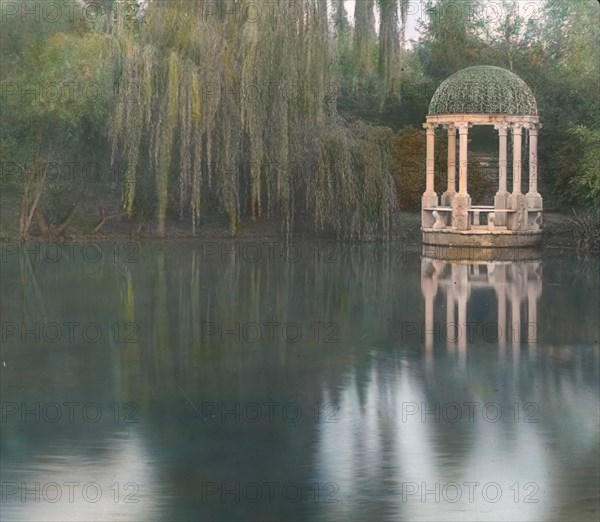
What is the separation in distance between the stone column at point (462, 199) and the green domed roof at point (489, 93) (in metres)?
0.60

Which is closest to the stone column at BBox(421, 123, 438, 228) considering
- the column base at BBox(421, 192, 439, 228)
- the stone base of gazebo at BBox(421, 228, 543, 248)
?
the column base at BBox(421, 192, 439, 228)

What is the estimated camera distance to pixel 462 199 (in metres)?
29.0

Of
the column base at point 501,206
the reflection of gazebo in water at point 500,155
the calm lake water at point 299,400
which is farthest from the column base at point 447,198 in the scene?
the calm lake water at point 299,400

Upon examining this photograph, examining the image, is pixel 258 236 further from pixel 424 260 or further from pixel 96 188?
pixel 424 260

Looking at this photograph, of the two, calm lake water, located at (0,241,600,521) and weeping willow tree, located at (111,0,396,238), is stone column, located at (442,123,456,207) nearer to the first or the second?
weeping willow tree, located at (111,0,396,238)

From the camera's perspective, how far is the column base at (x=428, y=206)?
30062mm

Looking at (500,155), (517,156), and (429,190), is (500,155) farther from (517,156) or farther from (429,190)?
(429,190)

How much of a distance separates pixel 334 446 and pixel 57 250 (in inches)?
787

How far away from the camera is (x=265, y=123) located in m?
29.3

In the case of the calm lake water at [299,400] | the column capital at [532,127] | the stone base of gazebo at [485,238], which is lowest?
the calm lake water at [299,400]

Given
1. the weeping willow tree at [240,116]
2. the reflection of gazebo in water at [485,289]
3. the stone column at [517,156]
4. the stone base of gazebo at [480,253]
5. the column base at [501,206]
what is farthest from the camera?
the stone column at [517,156]

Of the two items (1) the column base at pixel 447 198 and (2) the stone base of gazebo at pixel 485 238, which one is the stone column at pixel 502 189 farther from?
(1) the column base at pixel 447 198

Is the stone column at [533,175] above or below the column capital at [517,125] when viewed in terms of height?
below

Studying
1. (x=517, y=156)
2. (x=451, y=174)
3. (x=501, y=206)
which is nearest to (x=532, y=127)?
(x=517, y=156)
